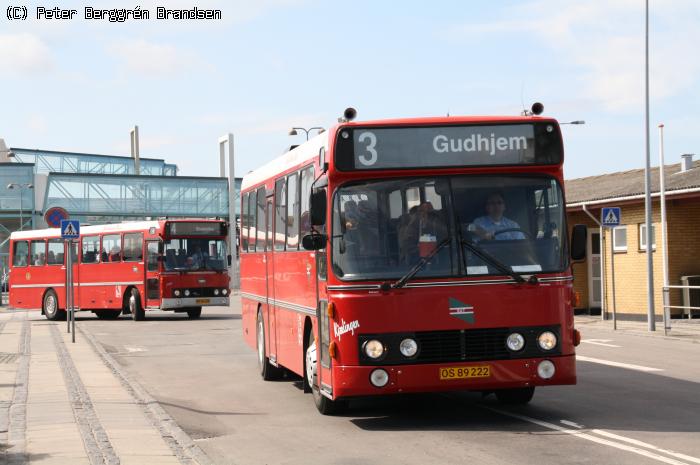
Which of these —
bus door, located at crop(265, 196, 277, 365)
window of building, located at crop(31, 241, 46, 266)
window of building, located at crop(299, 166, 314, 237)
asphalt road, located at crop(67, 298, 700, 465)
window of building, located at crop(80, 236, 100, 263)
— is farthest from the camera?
window of building, located at crop(31, 241, 46, 266)

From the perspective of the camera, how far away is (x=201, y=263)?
37.5 meters

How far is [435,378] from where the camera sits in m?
11.0

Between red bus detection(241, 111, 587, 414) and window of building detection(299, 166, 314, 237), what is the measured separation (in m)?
1.08

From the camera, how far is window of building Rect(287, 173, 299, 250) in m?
14.0

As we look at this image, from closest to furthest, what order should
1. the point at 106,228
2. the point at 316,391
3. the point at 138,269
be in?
the point at 316,391, the point at 138,269, the point at 106,228

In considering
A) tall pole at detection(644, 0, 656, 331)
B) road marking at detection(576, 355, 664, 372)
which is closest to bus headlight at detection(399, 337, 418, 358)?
road marking at detection(576, 355, 664, 372)

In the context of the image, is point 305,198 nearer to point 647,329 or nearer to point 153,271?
point 647,329

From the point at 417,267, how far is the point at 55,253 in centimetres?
3246

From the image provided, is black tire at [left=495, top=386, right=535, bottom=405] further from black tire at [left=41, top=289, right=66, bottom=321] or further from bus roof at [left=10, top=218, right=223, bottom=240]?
black tire at [left=41, top=289, right=66, bottom=321]

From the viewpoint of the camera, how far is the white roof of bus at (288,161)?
12630 mm

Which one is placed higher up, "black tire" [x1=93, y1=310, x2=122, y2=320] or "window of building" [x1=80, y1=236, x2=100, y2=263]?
"window of building" [x1=80, y1=236, x2=100, y2=263]

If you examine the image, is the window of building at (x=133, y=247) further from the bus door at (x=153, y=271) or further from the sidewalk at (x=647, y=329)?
the sidewalk at (x=647, y=329)

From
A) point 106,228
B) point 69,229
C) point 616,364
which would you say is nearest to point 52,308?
point 106,228

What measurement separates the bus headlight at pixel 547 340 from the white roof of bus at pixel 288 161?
2845 millimetres
